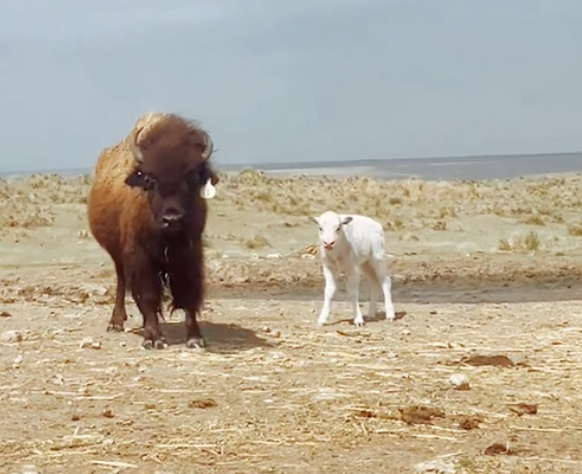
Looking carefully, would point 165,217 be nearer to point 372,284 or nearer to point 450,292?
point 372,284

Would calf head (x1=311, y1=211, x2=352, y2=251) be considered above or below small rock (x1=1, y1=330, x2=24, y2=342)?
above

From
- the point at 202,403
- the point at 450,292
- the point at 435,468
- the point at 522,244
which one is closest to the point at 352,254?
the point at 202,403

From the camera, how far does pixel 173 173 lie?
1081cm

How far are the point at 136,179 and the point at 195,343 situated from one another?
1.73 metres

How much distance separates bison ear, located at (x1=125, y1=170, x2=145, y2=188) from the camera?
11031mm

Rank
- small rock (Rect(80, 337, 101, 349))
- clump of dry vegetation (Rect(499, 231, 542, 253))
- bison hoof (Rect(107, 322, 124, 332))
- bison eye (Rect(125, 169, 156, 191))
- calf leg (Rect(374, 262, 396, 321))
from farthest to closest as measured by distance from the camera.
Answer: clump of dry vegetation (Rect(499, 231, 542, 253)) < calf leg (Rect(374, 262, 396, 321)) < bison hoof (Rect(107, 322, 124, 332)) < small rock (Rect(80, 337, 101, 349)) < bison eye (Rect(125, 169, 156, 191))

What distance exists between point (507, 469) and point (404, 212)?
94.9ft

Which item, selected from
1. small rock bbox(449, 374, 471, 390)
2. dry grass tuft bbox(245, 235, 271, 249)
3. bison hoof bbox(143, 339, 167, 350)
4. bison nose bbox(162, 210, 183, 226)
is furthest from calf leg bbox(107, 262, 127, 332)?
dry grass tuft bbox(245, 235, 271, 249)

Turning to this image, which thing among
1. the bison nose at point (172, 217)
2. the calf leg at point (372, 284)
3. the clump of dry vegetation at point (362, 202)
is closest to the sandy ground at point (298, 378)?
the calf leg at point (372, 284)

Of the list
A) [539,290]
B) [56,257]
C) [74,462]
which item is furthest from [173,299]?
[56,257]

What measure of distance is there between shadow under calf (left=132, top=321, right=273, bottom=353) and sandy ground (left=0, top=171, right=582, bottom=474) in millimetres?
39

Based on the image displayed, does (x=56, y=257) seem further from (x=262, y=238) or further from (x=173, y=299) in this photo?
(x=173, y=299)

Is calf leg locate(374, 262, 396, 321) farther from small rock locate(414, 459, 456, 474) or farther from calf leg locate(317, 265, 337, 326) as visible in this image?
small rock locate(414, 459, 456, 474)

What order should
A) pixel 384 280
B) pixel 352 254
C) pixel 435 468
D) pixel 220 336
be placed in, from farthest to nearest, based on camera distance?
1. pixel 384 280
2. pixel 352 254
3. pixel 220 336
4. pixel 435 468
